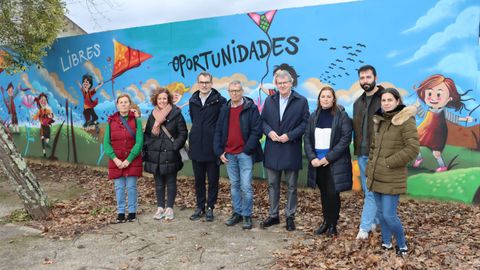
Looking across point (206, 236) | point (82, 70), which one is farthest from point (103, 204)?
point (82, 70)

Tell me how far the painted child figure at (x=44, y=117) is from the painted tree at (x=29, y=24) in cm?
192

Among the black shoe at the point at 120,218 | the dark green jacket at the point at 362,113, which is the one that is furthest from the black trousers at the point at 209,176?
the dark green jacket at the point at 362,113

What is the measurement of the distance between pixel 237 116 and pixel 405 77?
2868 millimetres

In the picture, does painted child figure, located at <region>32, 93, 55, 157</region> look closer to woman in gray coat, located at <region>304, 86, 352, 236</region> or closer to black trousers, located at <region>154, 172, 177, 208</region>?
black trousers, located at <region>154, 172, 177, 208</region>

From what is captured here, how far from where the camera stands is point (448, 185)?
621 centimetres

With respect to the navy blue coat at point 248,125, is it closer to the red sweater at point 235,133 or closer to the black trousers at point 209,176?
the red sweater at point 235,133

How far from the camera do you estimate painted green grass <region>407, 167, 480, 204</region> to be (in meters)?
6.09

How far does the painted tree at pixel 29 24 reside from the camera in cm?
788

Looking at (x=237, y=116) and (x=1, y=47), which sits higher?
(x=1, y=47)

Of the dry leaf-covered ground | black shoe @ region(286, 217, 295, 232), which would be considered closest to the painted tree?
the dry leaf-covered ground

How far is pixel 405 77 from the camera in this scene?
6.31 m

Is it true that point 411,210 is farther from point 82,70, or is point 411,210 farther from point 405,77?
point 82,70

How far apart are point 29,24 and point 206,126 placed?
4888mm

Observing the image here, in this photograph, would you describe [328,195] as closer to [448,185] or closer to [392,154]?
[392,154]
